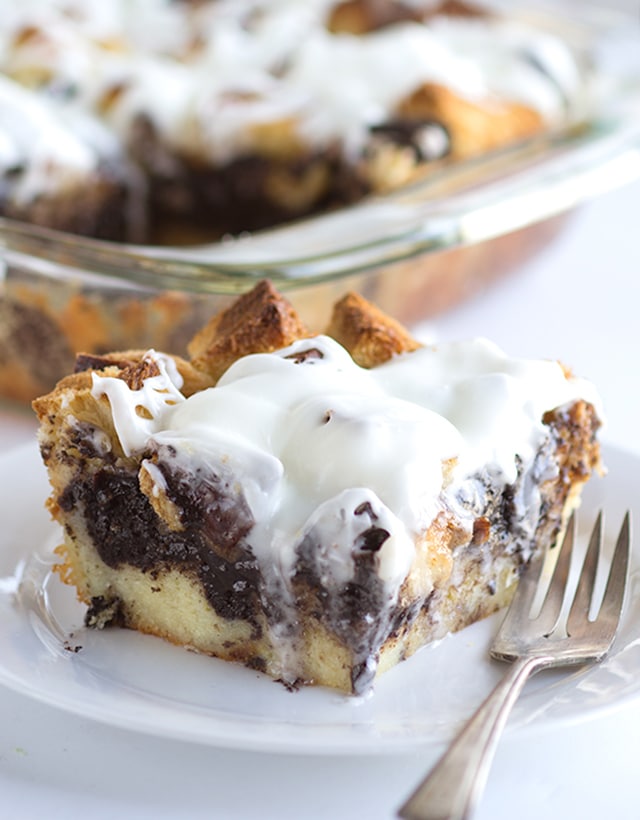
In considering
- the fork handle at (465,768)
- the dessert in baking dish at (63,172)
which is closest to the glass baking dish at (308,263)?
the dessert in baking dish at (63,172)

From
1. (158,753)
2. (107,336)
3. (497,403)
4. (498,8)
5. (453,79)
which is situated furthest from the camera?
(498,8)

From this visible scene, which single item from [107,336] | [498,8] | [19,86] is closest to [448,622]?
[107,336]

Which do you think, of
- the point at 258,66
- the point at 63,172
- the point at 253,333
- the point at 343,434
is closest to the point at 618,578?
the point at 343,434

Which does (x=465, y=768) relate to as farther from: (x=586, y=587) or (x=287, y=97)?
(x=287, y=97)

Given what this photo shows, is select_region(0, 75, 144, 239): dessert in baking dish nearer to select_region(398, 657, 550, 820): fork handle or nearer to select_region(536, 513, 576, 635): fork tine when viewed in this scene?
select_region(536, 513, 576, 635): fork tine

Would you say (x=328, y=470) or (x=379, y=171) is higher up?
(x=328, y=470)

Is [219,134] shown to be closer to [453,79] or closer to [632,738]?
[453,79]

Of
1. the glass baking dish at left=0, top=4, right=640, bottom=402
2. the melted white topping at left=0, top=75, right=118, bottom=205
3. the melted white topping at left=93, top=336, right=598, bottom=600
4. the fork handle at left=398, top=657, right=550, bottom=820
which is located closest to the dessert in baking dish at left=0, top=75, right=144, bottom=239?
the melted white topping at left=0, top=75, right=118, bottom=205

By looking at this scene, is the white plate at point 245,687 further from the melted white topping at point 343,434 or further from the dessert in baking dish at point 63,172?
the dessert in baking dish at point 63,172
